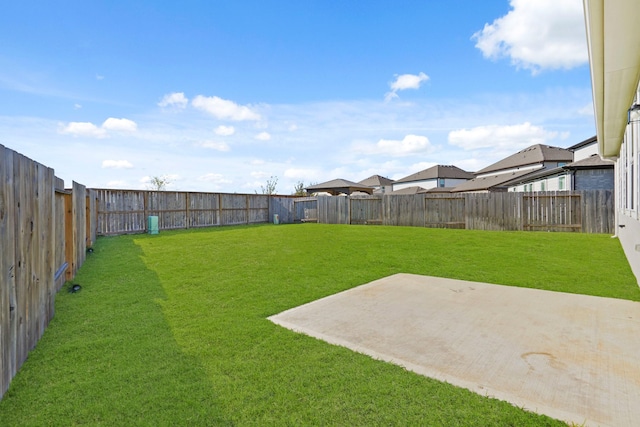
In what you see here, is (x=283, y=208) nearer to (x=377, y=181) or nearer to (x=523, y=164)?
(x=523, y=164)

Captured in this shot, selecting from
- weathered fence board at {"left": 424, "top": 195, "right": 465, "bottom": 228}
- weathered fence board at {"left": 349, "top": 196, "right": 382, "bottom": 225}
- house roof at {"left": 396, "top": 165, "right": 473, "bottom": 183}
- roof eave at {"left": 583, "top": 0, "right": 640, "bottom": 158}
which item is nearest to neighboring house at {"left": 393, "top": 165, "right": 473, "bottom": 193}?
house roof at {"left": 396, "top": 165, "right": 473, "bottom": 183}

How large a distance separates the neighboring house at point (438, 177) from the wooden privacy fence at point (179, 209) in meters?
30.4

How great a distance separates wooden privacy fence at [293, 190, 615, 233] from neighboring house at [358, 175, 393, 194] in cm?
3177

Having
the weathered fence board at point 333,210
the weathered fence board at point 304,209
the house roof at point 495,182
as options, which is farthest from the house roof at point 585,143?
the weathered fence board at point 304,209

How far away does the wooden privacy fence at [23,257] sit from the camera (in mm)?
2355

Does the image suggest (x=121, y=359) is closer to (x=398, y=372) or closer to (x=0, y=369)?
(x=0, y=369)

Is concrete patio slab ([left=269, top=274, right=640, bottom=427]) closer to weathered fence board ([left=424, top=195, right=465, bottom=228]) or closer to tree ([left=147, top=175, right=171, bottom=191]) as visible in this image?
weathered fence board ([left=424, top=195, right=465, bottom=228])

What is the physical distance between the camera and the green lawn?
2025 mm

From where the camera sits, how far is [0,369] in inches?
86.0

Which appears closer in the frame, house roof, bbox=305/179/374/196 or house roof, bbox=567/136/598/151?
house roof, bbox=567/136/598/151

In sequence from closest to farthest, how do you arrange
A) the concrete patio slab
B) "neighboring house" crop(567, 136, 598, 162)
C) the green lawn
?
1. the green lawn
2. the concrete patio slab
3. "neighboring house" crop(567, 136, 598, 162)

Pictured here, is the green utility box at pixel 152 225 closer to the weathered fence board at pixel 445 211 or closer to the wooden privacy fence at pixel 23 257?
the wooden privacy fence at pixel 23 257

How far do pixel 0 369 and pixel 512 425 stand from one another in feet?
10.7

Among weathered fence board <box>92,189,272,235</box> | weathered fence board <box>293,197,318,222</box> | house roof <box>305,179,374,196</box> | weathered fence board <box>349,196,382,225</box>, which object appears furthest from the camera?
house roof <box>305,179,374,196</box>
